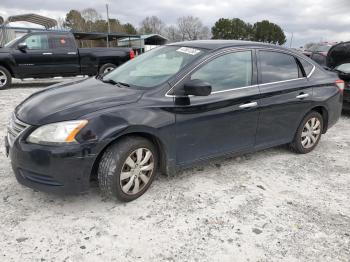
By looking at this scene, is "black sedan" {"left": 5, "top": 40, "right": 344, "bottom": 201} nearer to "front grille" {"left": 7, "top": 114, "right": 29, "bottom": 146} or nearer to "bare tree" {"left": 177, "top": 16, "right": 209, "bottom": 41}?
"front grille" {"left": 7, "top": 114, "right": 29, "bottom": 146}

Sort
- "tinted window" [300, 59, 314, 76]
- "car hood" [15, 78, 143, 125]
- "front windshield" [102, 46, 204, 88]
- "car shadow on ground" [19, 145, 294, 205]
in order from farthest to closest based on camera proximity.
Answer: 1. "tinted window" [300, 59, 314, 76]
2. "front windshield" [102, 46, 204, 88]
3. "car shadow on ground" [19, 145, 294, 205]
4. "car hood" [15, 78, 143, 125]

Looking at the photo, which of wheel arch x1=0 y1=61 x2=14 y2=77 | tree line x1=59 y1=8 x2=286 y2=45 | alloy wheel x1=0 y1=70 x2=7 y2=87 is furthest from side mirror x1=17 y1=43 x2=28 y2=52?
tree line x1=59 y1=8 x2=286 y2=45

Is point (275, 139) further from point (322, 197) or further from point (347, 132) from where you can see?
point (347, 132)

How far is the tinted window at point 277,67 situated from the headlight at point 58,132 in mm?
2340

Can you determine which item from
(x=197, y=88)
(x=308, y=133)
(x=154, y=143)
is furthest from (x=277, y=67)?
(x=154, y=143)

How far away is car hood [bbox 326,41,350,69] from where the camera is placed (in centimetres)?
732

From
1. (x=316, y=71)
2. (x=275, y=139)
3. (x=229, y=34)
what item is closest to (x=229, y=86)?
(x=275, y=139)

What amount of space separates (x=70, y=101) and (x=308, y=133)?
3.36m

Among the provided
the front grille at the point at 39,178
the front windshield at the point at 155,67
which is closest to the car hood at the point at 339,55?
the front windshield at the point at 155,67

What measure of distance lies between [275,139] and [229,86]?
1109 millimetres

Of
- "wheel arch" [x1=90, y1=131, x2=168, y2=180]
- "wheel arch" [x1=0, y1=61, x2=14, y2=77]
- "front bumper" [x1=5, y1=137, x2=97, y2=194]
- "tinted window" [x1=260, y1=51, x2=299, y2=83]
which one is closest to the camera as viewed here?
"front bumper" [x1=5, y1=137, x2=97, y2=194]

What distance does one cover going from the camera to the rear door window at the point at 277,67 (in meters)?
4.11

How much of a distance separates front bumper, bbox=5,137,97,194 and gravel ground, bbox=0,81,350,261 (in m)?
0.31

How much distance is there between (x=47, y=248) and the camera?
2.57 meters
